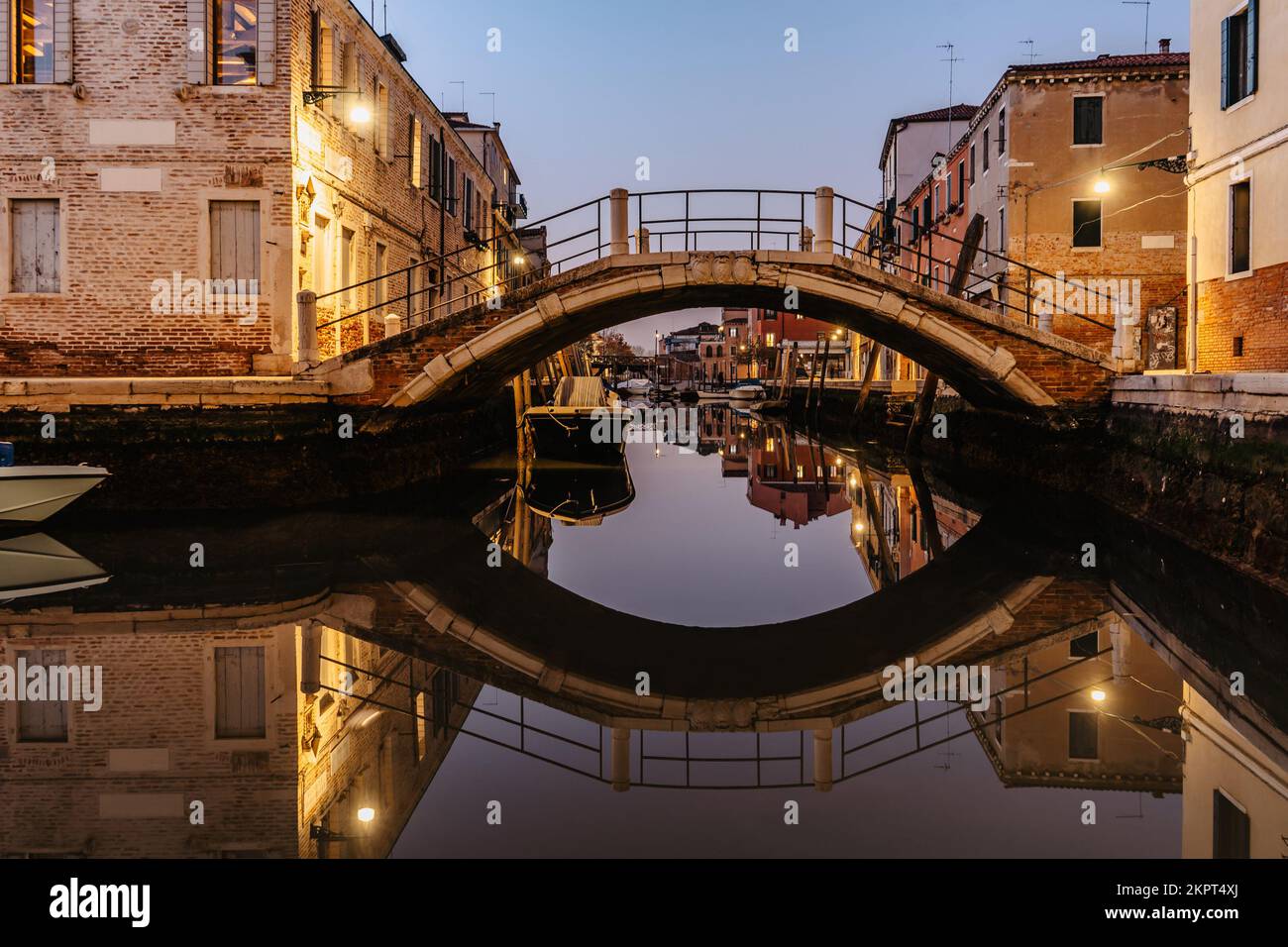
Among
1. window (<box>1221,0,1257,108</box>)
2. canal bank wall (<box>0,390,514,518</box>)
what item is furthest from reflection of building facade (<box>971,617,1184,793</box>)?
window (<box>1221,0,1257,108</box>)

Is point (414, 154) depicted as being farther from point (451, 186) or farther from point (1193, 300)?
point (1193, 300)

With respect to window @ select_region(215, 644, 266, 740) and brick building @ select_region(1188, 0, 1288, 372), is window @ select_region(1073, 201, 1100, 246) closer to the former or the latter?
brick building @ select_region(1188, 0, 1288, 372)

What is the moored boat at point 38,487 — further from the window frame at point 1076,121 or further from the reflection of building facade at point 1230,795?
the window frame at point 1076,121

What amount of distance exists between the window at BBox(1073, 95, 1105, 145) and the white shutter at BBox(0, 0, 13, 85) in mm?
17890

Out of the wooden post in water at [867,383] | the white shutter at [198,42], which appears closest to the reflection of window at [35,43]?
the white shutter at [198,42]

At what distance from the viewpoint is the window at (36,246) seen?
1233 centimetres

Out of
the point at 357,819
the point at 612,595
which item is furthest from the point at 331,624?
the point at 357,819

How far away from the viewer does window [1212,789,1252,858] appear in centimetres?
358

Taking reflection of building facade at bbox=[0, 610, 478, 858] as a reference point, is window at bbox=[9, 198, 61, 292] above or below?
above

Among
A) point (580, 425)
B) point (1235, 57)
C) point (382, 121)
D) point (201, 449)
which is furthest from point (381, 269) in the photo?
point (1235, 57)

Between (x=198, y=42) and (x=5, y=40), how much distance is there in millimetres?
2044

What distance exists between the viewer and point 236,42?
12.4m

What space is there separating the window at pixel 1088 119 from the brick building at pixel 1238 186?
25.3ft

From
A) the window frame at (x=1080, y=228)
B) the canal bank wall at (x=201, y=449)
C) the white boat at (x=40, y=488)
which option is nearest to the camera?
the white boat at (x=40, y=488)
